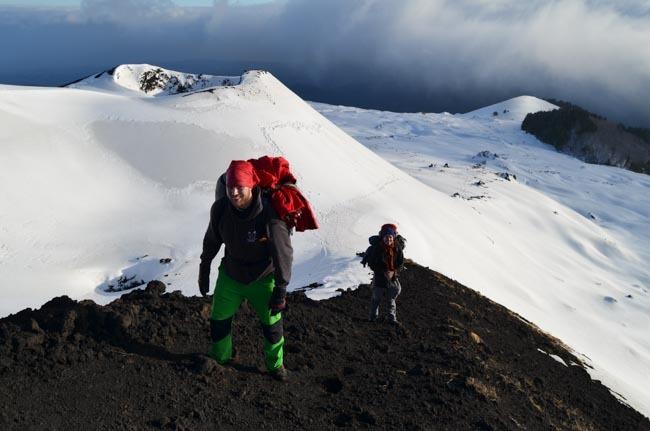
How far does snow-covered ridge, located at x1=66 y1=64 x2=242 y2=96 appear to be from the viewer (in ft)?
102

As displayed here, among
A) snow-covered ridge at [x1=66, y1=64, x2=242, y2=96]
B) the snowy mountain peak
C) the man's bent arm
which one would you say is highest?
the snowy mountain peak

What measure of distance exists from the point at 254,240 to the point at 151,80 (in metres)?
30.7

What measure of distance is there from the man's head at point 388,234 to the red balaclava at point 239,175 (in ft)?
12.0

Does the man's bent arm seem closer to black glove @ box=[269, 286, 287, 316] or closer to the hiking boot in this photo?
black glove @ box=[269, 286, 287, 316]

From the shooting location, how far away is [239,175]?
465cm

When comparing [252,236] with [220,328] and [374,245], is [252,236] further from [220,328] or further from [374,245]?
[374,245]

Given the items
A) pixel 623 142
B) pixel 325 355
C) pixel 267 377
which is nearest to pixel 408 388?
pixel 325 355

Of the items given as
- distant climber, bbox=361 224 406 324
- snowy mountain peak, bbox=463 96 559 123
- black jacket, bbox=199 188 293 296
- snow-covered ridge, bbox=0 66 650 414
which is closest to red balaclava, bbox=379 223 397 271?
distant climber, bbox=361 224 406 324

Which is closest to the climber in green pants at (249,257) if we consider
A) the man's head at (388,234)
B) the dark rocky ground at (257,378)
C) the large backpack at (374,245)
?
the dark rocky ground at (257,378)

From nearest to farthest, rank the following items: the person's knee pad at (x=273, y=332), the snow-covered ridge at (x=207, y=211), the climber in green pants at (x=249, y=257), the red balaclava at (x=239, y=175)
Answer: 1. the red balaclava at (x=239, y=175)
2. the climber in green pants at (x=249, y=257)
3. the person's knee pad at (x=273, y=332)
4. the snow-covered ridge at (x=207, y=211)

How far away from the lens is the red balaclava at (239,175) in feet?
15.2

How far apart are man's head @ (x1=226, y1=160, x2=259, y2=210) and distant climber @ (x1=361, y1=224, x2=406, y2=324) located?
3582 mm

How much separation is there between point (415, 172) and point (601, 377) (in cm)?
3209

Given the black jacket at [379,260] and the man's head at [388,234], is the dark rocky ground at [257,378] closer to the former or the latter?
the black jacket at [379,260]
